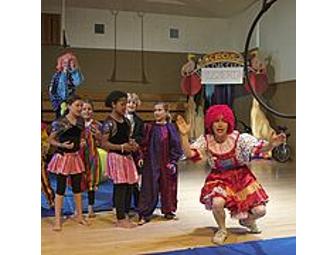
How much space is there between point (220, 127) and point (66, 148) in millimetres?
980

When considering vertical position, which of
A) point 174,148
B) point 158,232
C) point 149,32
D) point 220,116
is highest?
point 149,32

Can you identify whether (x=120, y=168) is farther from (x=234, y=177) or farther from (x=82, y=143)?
(x=234, y=177)

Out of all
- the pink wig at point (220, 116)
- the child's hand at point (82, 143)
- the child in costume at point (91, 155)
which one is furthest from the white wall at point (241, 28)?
the pink wig at point (220, 116)

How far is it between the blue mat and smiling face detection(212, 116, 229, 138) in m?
0.62

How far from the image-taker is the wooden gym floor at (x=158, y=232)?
2514mm

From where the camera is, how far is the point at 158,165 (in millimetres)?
3225

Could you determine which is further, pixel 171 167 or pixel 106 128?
pixel 171 167

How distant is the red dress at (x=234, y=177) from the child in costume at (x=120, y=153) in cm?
58

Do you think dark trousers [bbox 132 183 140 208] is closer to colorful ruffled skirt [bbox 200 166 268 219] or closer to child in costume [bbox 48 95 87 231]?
child in costume [bbox 48 95 87 231]

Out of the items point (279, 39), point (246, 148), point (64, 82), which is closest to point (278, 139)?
point (246, 148)

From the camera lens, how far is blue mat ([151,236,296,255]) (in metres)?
2.36
